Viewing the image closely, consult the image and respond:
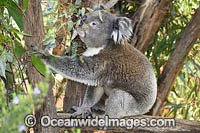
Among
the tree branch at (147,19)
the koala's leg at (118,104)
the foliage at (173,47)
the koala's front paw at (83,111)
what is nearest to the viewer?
the koala's leg at (118,104)

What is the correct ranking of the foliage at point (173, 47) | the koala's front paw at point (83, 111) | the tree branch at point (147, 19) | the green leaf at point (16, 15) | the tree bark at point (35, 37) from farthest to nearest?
the foliage at point (173, 47) < the tree branch at point (147, 19) < the koala's front paw at point (83, 111) < the tree bark at point (35, 37) < the green leaf at point (16, 15)

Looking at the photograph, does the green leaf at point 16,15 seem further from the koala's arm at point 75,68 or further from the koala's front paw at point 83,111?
the koala's front paw at point 83,111

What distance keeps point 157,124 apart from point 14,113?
1.75m

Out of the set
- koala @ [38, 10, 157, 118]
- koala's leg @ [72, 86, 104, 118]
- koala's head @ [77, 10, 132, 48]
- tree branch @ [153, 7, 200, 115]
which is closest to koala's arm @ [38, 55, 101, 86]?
koala @ [38, 10, 157, 118]

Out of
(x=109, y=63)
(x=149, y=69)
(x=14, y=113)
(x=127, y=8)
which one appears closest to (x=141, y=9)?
(x=127, y=8)

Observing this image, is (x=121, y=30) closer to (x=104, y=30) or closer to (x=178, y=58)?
(x=104, y=30)

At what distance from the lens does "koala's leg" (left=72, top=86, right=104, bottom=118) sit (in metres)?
2.70

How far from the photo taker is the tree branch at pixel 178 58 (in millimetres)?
3455

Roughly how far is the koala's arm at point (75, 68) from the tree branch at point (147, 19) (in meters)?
1.15

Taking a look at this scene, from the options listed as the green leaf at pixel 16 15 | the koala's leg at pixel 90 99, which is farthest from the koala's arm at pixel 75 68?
the green leaf at pixel 16 15

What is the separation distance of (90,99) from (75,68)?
525mm

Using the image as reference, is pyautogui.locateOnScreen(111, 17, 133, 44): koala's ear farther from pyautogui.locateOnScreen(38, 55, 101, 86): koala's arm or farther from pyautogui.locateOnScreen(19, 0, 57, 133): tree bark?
pyautogui.locateOnScreen(19, 0, 57, 133): tree bark

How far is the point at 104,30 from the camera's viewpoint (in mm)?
2523

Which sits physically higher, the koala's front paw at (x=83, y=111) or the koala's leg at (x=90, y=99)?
the koala's leg at (x=90, y=99)
